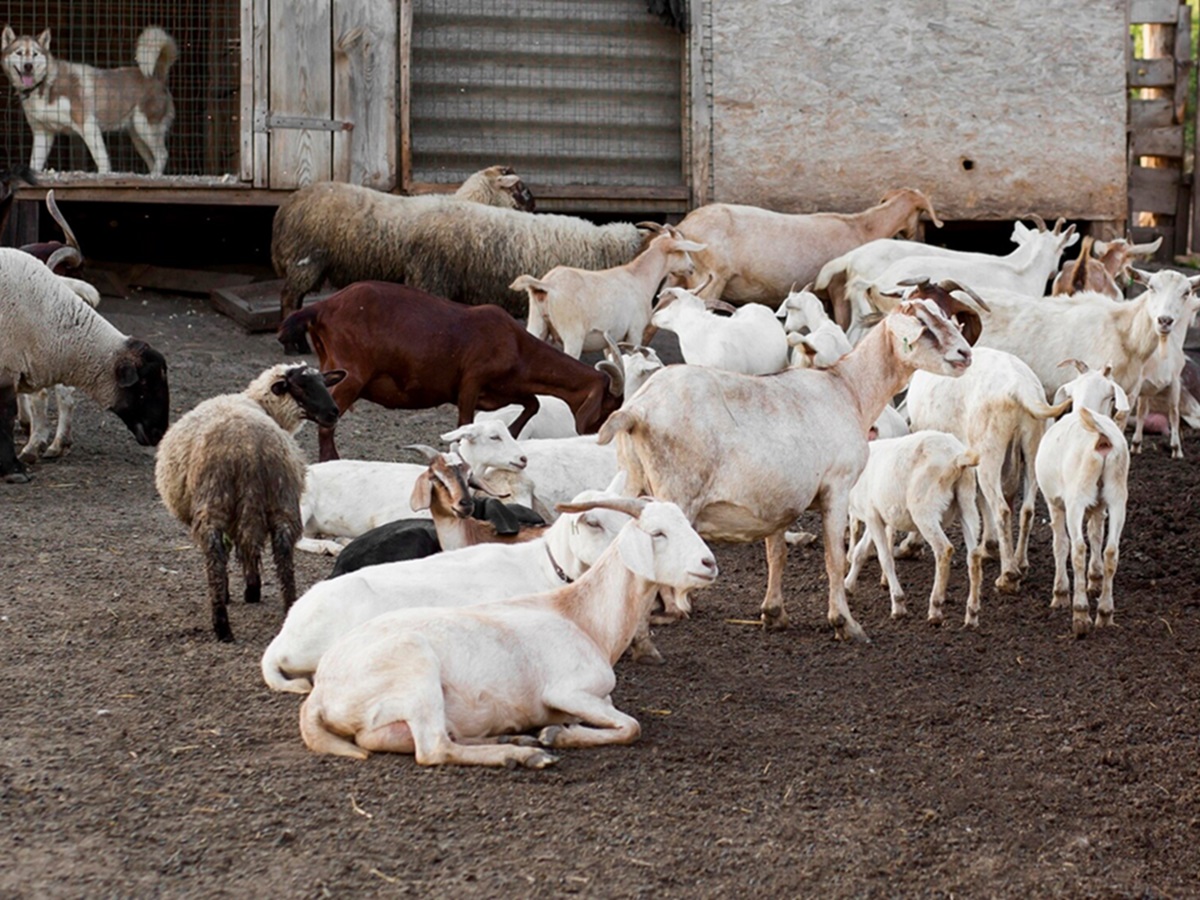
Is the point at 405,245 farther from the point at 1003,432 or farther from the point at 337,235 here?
the point at 1003,432

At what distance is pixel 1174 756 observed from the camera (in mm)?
5312

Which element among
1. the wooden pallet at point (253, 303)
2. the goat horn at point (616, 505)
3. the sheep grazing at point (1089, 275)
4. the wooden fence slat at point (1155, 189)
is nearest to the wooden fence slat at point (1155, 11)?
the wooden fence slat at point (1155, 189)

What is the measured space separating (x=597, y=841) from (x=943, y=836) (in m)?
0.95

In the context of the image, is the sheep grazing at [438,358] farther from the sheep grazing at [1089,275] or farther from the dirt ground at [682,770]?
the sheep grazing at [1089,275]

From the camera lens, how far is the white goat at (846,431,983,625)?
7.02 metres

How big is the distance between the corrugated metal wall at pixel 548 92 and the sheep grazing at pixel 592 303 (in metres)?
2.73

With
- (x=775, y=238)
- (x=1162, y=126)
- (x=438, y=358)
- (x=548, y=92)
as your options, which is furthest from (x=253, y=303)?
(x=1162, y=126)

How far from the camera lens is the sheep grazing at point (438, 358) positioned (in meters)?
9.69

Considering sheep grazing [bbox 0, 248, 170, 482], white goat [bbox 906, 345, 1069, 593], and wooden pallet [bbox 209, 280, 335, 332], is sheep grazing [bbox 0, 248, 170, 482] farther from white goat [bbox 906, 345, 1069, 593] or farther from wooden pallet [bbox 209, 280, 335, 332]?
white goat [bbox 906, 345, 1069, 593]

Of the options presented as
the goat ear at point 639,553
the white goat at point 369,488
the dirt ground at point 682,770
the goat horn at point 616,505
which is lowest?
the dirt ground at point 682,770

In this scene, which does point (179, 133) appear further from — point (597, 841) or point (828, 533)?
point (597, 841)

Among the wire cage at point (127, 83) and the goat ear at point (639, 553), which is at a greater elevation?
the wire cage at point (127, 83)

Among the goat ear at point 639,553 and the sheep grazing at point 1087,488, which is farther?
the sheep grazing at point 1087,488

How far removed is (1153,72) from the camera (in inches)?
609
